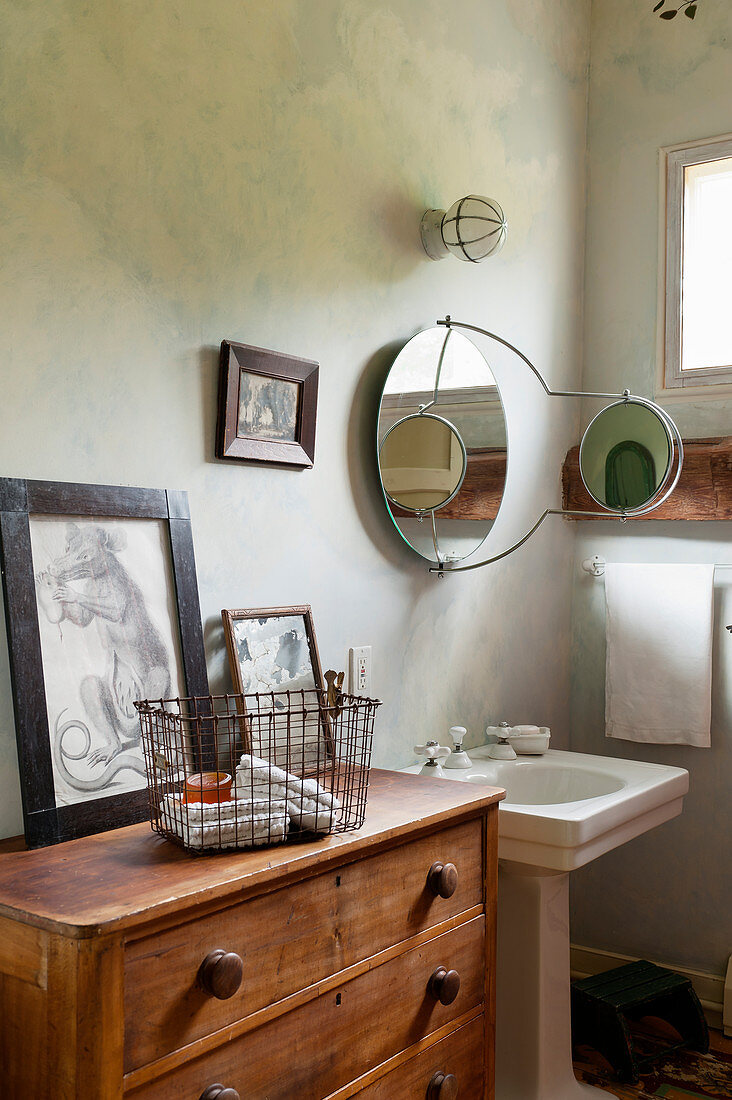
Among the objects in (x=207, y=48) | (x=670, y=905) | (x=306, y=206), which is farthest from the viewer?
(x=670, y=905)

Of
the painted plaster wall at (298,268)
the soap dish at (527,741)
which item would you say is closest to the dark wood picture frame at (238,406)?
the painted plaster wall at (298,268)

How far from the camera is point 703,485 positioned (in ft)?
9.27

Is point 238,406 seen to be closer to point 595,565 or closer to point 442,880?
point 442,880

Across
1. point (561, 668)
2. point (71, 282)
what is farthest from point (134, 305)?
point (561, 668)

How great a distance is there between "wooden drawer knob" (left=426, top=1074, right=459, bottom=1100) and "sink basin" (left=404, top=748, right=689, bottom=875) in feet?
1.64

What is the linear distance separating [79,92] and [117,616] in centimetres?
84

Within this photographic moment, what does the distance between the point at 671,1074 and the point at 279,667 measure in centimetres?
159

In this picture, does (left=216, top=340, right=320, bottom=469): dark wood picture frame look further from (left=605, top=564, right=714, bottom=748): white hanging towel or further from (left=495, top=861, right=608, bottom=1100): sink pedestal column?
(left=605, top=564, right=714, bottom=748): white hanging towel

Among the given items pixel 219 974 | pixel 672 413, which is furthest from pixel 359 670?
pixel 672 413

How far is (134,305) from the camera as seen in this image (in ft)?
5.35

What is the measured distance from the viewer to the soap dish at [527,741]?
2578mm

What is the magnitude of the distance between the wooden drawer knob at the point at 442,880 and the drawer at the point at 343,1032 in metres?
0.09

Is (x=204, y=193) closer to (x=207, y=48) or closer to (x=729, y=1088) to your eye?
(x=207, y=48)

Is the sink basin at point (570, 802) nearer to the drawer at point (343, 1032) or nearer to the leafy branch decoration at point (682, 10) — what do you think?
the drawer at point (343, 1032)
